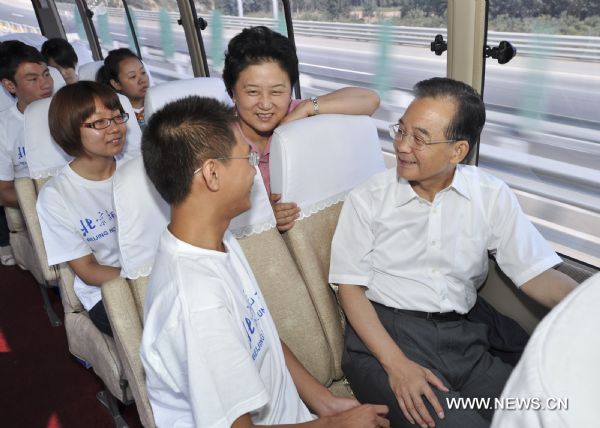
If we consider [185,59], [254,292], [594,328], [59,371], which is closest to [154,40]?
[185,59]

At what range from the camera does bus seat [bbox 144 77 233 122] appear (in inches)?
97.7

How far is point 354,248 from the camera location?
1.71m

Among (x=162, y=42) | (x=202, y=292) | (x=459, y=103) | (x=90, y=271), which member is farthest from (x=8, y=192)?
(x=162, y=42)

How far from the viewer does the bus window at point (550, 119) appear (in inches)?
83.0

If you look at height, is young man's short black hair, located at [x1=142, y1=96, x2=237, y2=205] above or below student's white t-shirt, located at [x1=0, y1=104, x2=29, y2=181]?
above

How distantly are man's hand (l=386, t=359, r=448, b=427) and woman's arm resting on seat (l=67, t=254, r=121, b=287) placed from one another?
118 cm

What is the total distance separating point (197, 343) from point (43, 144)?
6.21ft

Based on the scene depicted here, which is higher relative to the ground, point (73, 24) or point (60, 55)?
point (73, 24)

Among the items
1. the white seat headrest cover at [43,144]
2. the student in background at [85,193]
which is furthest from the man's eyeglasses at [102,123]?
the white seat headrest cover at [43,144]

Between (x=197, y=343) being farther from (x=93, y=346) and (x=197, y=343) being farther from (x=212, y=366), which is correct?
(x=93, y=346)

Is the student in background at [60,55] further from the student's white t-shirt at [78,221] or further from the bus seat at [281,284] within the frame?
the bus seat at [281,284]

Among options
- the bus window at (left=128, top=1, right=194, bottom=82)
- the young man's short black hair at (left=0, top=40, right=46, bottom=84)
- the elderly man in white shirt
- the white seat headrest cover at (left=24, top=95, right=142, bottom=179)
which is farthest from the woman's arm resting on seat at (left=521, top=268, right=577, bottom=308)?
the bus window at (left=128, top=1, right=194, bottom=82)

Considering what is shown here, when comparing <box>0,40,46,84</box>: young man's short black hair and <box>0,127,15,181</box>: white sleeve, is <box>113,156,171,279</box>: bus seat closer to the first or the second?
<box>0,127,15,181</box>: white sleeve

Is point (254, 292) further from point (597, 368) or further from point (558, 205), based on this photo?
point (558, 205)
